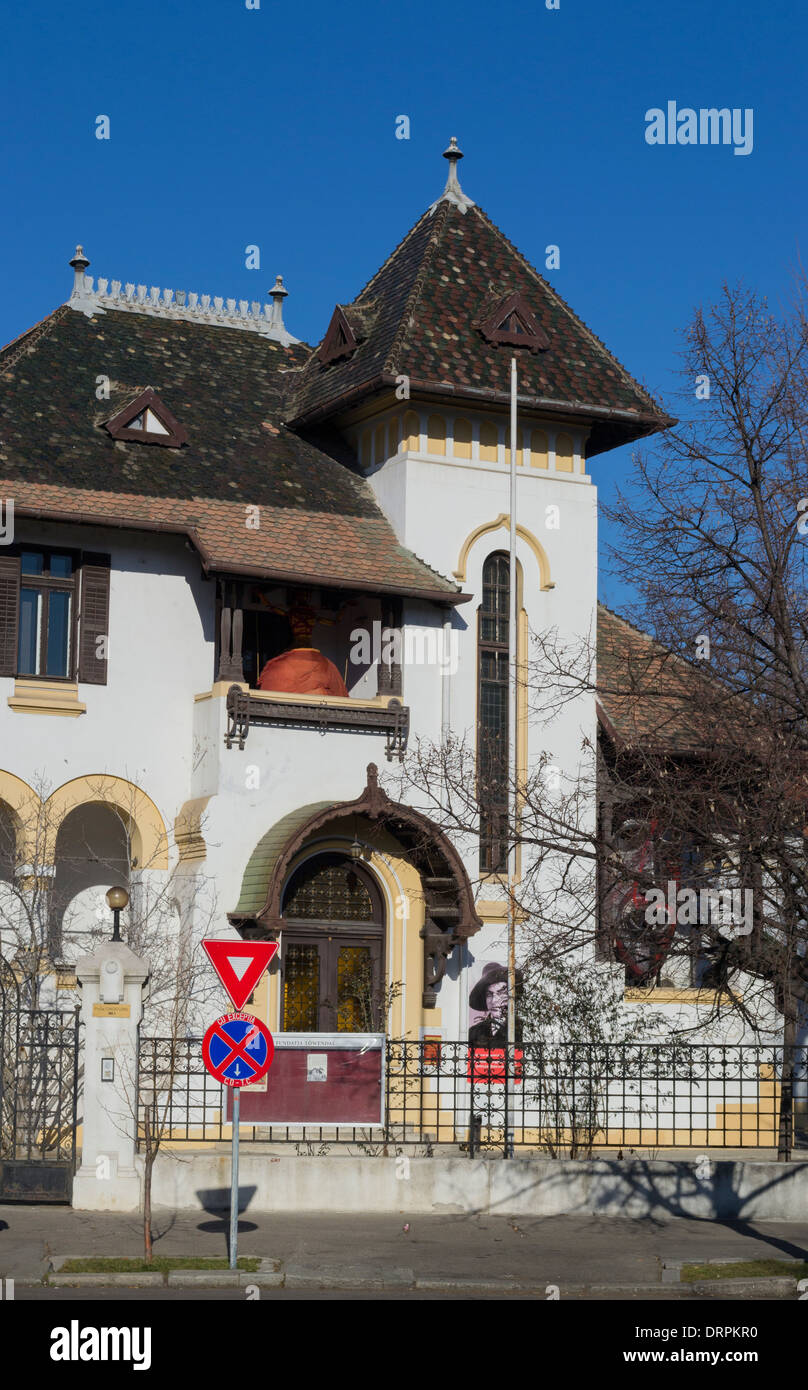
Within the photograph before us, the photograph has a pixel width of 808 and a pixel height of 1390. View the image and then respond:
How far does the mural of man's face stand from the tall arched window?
5.52ft

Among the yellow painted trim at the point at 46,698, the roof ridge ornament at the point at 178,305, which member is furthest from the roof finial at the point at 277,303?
the yellow painted trim at the point at 46,698

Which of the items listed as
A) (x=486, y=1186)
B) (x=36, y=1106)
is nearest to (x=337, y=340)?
(x=36, y=1106)

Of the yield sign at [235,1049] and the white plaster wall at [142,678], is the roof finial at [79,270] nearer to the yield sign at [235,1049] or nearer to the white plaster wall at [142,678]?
the white plaster wall at [142,678]

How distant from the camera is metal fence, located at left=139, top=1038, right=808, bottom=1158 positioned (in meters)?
19.2

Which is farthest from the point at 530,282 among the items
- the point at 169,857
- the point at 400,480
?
the point at 169,857

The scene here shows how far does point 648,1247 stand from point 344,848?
926 centimetres

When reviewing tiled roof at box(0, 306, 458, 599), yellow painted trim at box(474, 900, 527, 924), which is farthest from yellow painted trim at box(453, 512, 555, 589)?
yellow painted trim at box(474, 900, 527, 924)

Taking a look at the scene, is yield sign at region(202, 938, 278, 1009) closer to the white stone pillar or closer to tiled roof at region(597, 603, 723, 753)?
the white stone pillar

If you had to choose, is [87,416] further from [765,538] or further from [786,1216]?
[786,1216]

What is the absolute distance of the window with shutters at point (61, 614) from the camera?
79.6 ft

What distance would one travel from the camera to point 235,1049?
14273 millimetres

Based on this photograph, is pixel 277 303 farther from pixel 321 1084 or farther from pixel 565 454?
pixel 321 1084

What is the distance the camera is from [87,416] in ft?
86.4

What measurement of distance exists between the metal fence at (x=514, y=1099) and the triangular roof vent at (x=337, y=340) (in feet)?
36.3
